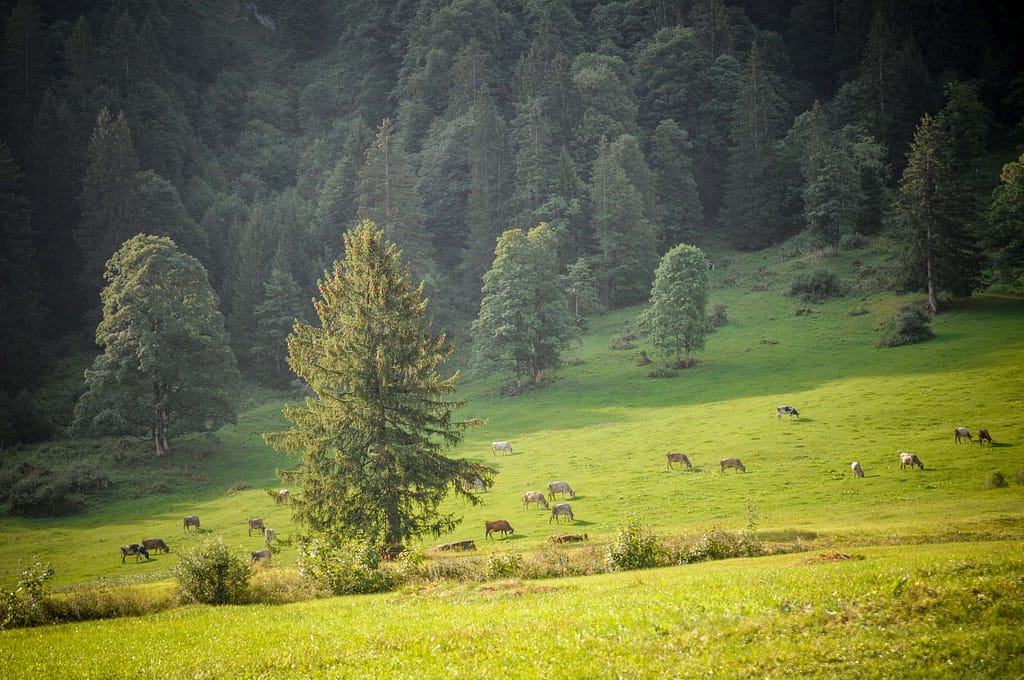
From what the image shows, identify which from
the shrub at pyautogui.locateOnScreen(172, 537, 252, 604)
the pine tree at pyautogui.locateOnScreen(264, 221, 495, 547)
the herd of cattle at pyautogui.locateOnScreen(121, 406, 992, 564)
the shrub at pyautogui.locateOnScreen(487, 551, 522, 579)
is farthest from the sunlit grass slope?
the shrub at pyautogui.locateOnScreen(172, 537, 252, 604)

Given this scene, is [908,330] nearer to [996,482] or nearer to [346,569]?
[996,482]

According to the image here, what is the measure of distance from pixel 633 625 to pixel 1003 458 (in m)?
31.2

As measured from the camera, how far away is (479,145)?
367 feet

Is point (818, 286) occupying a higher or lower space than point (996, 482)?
higher

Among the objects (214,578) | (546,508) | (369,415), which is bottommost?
(546,508)

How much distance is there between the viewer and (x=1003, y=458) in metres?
35.4

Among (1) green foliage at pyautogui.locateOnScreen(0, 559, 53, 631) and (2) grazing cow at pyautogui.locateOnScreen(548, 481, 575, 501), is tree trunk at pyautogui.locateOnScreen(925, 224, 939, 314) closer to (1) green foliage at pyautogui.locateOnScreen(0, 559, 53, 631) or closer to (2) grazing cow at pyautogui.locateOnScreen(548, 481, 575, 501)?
(2) grazing cow at pyautogui.locateOnScreen(548, 481, 575, 501)

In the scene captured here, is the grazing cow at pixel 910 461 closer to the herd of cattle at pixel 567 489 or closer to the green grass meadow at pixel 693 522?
the herd of cattle at pixel 567 489

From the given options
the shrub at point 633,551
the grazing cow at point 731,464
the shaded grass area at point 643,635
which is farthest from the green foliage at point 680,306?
the shaded grass area at point 643,635

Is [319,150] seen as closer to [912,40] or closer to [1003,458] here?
[912,40]

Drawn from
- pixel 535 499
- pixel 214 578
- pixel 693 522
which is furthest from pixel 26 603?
pixel 693 522

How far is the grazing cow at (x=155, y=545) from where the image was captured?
124 ft

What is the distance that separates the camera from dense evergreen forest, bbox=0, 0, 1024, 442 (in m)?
89.6

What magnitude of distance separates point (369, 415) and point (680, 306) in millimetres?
45973
